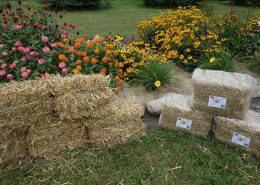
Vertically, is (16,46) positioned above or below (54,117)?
above

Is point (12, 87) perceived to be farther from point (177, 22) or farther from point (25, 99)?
point (177, 22)

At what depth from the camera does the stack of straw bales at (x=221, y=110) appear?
10.3ft

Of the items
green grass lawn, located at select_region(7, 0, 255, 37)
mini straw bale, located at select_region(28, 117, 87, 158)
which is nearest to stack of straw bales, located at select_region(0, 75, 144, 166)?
mini straw bale, located at select_region(28, 117, 87, 158)

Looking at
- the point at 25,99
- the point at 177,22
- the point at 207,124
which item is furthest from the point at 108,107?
the point at 177,22

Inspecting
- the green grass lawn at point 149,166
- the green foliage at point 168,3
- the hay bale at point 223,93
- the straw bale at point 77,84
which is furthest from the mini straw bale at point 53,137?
the green foliage at point 168,3

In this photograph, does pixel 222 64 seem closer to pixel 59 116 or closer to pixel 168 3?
pixel 59 116

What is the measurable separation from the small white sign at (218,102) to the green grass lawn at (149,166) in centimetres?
53

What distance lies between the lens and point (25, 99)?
2.87 m

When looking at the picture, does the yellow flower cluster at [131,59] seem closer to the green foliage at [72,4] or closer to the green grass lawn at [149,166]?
the green grass lawn at [149,166]

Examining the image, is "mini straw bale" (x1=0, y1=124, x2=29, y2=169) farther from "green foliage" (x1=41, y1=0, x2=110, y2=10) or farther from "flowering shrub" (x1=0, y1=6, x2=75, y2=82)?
"green foliage" (x1=41, y1=0, x2=110, y2=10)

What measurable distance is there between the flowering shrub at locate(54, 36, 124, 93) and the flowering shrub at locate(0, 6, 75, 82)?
0.13m

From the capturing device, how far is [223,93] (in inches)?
125

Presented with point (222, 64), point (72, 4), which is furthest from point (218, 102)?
point (72, 4)

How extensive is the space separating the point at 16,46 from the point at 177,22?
10.7 feet
